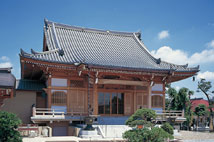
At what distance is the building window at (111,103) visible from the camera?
2469 cm

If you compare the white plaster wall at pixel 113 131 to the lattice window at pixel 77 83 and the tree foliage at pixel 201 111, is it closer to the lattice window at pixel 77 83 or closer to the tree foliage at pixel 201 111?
the lattice window at pixel 77 83

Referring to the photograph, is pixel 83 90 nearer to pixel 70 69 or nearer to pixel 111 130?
pixel 70 69

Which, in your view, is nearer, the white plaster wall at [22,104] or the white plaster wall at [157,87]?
the white plaster wall at [22,104]

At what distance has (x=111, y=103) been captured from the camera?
25.0 meters

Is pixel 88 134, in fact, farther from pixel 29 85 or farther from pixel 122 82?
pixel 29 85

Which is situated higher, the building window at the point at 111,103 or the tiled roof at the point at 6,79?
the tiled roof at the point at 6,79

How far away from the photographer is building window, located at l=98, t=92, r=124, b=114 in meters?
24.7

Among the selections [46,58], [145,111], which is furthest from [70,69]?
[145,111]

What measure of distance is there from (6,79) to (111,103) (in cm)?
1212

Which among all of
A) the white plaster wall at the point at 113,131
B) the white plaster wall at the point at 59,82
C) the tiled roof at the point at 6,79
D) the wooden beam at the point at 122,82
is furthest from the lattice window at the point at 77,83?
the tiled roof at the point at 6,79

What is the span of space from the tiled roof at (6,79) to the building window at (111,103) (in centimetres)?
1040

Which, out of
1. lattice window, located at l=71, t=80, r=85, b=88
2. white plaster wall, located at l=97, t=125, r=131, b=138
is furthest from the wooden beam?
white plaster wall, located at l=97, t=125, r=131, b=138

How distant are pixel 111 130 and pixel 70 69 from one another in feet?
19.5

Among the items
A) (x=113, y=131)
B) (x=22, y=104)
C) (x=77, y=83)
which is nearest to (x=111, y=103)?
(x=77, y=83)
